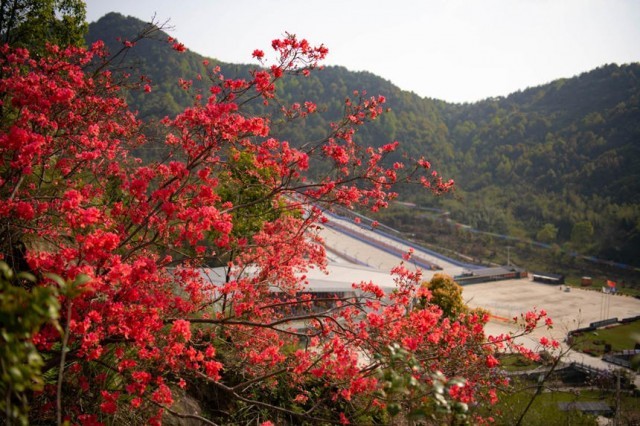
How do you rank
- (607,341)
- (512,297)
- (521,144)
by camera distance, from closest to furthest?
(607,341) < (512,297) < (521,144)

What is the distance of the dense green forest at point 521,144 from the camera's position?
4500cm

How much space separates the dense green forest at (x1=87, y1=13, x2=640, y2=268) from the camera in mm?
45000

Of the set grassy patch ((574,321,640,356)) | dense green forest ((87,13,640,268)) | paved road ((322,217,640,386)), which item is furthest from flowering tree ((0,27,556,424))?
dense green forest ((87,13,640,268))

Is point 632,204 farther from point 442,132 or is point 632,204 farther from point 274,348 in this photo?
point 274,348

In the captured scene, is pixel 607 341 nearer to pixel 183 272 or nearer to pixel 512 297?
pixel 512 297

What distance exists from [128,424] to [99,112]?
10.4ft

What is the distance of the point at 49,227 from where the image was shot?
3578 millimetres

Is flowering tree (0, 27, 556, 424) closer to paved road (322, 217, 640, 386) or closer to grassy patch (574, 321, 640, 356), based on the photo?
paved road (322, 217, 640, 386)

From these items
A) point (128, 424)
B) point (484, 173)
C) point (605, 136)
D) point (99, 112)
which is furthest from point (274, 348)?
point (605, 136)

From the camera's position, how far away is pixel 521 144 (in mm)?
67125

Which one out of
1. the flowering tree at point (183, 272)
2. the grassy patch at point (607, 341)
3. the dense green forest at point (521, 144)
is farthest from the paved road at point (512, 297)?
the flowering tree at point (183, 272)

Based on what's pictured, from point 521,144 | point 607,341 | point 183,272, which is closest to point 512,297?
point 607,341

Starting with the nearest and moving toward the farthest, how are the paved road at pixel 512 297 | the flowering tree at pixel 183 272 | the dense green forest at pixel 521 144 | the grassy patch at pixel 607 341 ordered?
the flowering tree at pixel 183 272, the grassy patch at pixel 607 341, the paved road at pixel 512 297, the dense green forest at pixel 521 144

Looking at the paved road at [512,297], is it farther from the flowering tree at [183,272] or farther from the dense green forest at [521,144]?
the flowering tree at [183,272]
